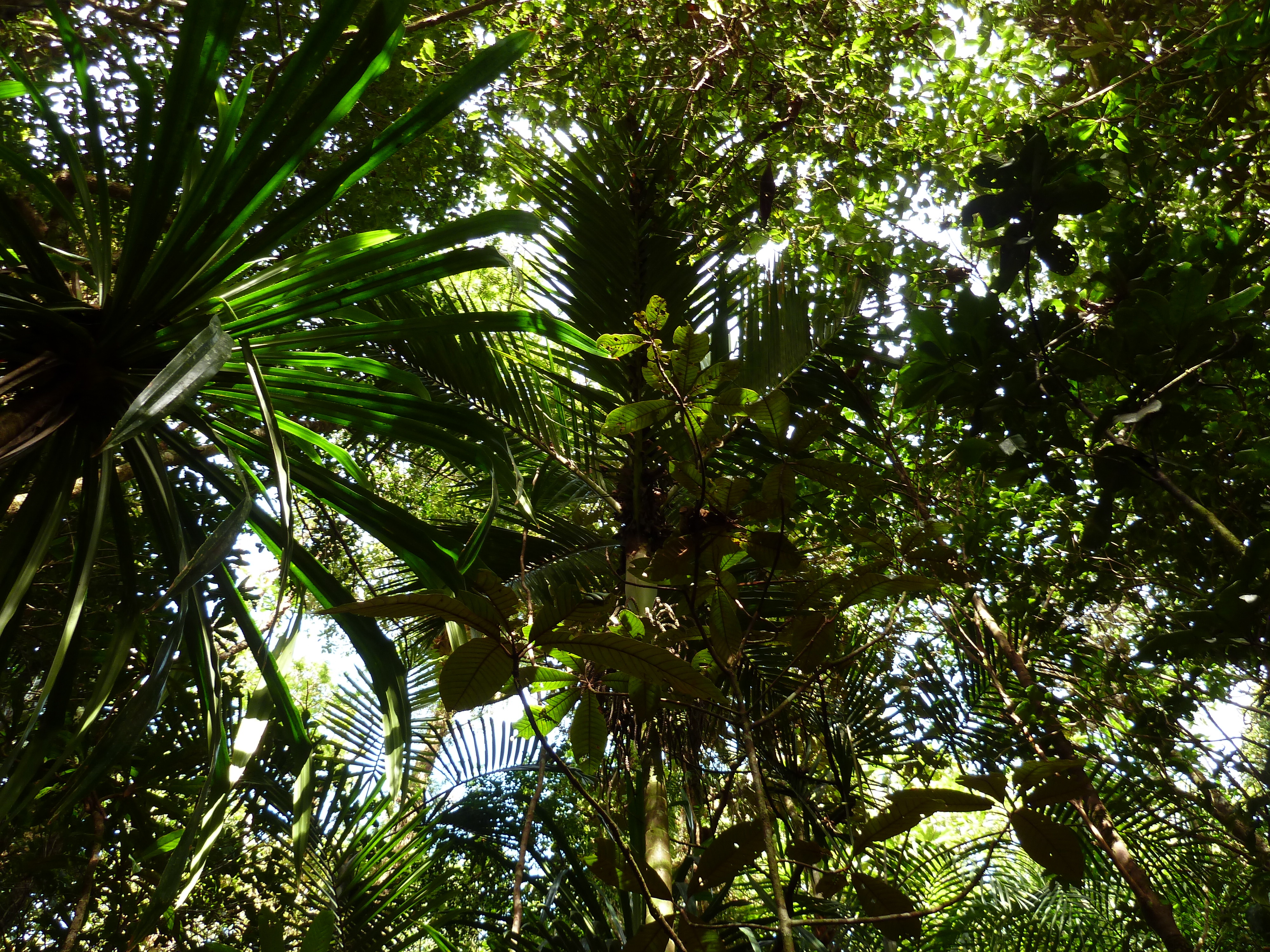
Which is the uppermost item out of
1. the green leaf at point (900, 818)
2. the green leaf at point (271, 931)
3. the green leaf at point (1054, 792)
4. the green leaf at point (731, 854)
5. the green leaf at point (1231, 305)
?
the green leaf at point (1231, 305)

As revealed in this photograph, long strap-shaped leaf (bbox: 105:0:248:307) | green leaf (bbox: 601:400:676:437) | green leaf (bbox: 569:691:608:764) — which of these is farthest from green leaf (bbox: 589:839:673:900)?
long strap-shaped leaf (bbox: 105:0:248:307)

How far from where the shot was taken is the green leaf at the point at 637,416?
47.6 inches

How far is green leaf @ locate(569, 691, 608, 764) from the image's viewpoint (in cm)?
118

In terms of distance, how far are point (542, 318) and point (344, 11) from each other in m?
0.63

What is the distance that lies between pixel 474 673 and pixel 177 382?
541 millimetres

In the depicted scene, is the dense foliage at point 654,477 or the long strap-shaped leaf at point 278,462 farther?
the dense foliage at point 654,477

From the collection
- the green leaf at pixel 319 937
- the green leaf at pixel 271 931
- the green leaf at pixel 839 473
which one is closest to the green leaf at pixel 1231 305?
the green leaf at pixel 839 473

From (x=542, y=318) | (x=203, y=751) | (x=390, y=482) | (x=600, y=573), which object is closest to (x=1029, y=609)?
(x=600, y=573)

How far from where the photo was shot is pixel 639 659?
37.2 inches

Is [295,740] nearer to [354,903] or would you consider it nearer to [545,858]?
[354,903]

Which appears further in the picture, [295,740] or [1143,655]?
[295,740]

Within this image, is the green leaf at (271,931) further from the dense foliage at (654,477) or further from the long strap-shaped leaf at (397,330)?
the long strap-shaped leaf at (397,330)

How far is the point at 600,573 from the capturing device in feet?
7.88

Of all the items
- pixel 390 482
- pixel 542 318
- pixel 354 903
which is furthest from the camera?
pixel 390 482
